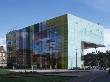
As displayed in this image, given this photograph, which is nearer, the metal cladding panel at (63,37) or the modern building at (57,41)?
the metal cladding panel at (63,37)

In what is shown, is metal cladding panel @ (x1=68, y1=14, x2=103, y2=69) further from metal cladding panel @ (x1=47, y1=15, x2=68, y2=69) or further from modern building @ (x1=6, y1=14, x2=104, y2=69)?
metal cladding panel @ (x1=47, y1=15, x2=68, y2=69)

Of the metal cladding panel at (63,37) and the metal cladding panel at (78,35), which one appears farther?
the metal cladding panel at (78,35)

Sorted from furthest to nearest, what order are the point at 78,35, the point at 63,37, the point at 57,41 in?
the point at 78,35
the point at 57,41
the point at 63,37

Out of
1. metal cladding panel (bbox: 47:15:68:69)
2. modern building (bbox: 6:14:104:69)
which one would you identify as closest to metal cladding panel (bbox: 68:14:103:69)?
modern building (bbox: 6:14:104:69)

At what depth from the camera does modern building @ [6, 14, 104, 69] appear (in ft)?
502

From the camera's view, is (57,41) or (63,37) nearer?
(63,37)

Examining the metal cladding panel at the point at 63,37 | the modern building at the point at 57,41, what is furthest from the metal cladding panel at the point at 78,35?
the metal cladding panel at the point at 63,37

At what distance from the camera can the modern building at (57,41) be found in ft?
502

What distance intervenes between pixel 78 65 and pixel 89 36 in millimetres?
17763

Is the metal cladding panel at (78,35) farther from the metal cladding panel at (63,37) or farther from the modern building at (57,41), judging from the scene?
the metal cladding panel at (63,37)

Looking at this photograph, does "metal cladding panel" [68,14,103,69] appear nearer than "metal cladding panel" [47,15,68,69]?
No

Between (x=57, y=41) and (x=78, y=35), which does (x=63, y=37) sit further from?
(x=78, y=35)

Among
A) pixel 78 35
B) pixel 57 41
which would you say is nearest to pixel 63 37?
pixel 57 41

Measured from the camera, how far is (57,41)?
154375mm
